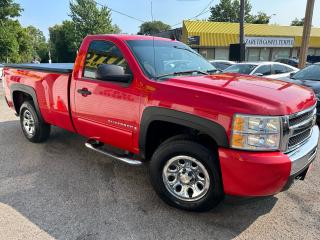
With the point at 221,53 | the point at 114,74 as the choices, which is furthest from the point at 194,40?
the point at 114,74

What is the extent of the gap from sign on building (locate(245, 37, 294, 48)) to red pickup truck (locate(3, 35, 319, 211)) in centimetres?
2996

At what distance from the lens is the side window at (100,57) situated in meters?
3.79

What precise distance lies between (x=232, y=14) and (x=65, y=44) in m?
33.6

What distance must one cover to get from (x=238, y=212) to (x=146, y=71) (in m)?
1.86

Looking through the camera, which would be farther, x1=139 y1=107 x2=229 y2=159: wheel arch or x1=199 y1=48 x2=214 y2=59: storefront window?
x1=199 y1=48 x2=214 y2=59: storefront window

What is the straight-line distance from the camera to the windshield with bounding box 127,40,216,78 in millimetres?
3574

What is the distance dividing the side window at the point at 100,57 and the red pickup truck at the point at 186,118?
1 centimetres

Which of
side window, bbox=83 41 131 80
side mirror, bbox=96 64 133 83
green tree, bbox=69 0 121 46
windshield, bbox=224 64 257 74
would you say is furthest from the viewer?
green tree, bbox=69 0 121 46

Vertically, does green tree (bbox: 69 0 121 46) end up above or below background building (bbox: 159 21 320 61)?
above

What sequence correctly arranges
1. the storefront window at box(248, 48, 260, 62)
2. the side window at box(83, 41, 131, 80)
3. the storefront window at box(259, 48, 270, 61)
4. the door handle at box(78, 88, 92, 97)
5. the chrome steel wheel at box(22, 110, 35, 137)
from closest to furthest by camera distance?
the side window at box(83, 41, 131, 80)
the door handle at box(78, 88, 92, 97)
the chrome steel wheel at box(22, 110, 35, 137)
the storefront window at box(248, 48, 260, 62)
the storefront window at box(259, 48, 270, 61)

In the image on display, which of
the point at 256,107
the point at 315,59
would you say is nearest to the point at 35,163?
the point at 256,107

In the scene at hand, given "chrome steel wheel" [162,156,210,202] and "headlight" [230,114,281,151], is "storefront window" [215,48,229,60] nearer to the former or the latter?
"chrome steel wheel" [162,156,210,202]

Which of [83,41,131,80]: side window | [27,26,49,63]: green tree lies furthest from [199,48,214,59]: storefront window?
[27,26,49,63]: green tree

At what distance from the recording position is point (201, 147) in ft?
9.86
